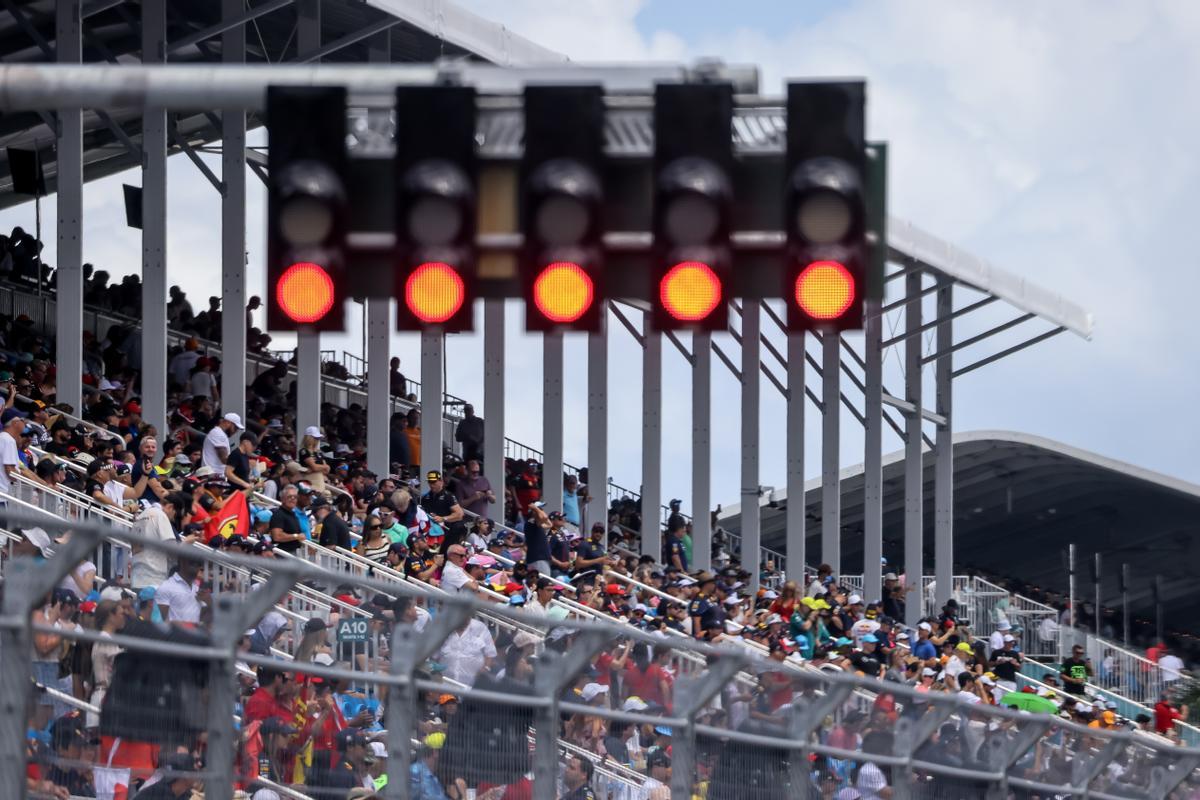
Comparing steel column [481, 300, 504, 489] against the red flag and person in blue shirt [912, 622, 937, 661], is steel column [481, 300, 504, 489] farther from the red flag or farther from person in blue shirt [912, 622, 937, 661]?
the red flag

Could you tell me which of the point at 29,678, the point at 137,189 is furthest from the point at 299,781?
the point at 137,189

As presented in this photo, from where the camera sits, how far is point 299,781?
326 inches

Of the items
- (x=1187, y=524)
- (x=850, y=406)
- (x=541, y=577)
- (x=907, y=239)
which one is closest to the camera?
(x=541, y=577)

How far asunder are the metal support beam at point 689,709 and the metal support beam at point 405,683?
1.51m

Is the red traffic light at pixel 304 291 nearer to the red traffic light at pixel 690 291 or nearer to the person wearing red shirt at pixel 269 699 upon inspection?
the red traffic light at pixel 690 291

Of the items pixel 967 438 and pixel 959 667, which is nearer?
pixel 959 667

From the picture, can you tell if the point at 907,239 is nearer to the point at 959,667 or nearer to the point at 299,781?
the point at 959,667

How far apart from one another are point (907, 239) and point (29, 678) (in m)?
26.9

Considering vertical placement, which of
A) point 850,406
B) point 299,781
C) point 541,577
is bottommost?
point 299,781

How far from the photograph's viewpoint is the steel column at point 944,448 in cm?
3659

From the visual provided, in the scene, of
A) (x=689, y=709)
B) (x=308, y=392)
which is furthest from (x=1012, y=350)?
(x=689, y=709)

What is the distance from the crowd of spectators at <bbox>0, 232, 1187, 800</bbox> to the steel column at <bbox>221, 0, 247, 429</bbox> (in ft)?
1.49

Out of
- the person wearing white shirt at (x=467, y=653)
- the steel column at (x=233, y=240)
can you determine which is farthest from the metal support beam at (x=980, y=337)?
the person wearing white shirt at (x=467, y=653)

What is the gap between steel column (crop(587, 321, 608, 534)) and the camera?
1246 inches
